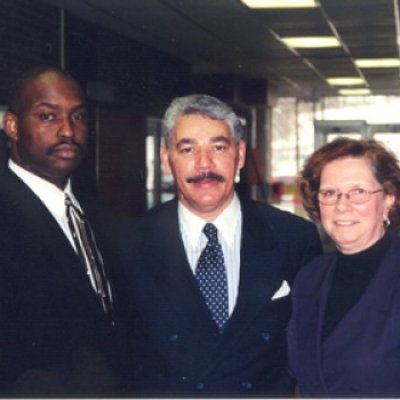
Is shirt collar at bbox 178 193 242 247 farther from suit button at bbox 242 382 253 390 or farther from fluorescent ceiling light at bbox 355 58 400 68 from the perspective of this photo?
fluorescent ceiling light at bbox 355 58 400 68

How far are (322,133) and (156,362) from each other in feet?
28.1

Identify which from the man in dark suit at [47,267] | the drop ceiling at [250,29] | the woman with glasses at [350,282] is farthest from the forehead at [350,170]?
the drop ceiling at [250,29]

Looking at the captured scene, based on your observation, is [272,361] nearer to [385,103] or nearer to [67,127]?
[67,127]

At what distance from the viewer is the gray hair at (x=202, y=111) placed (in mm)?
2027

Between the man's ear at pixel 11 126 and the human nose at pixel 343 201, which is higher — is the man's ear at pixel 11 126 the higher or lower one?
the higher one

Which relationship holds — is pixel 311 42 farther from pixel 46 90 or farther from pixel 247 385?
pixel 247 385

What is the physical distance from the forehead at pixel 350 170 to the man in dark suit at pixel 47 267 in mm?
661

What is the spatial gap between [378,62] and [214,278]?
8086 mm

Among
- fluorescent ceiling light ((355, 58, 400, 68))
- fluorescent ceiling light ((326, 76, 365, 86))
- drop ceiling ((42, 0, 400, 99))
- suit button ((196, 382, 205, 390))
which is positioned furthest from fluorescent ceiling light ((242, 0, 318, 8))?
fluorescent ceiling light ((326, 76, 365, 86))

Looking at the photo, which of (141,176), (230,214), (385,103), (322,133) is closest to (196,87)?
(322,133)

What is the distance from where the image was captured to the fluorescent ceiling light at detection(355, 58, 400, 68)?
30.7 ft

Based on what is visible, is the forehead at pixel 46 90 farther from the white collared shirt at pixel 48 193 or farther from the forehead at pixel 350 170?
the forehead at pixel 350 170

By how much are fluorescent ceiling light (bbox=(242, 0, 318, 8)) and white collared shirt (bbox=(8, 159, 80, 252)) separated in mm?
3982

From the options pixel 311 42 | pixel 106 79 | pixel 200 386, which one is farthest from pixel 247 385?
pixel 311 42
